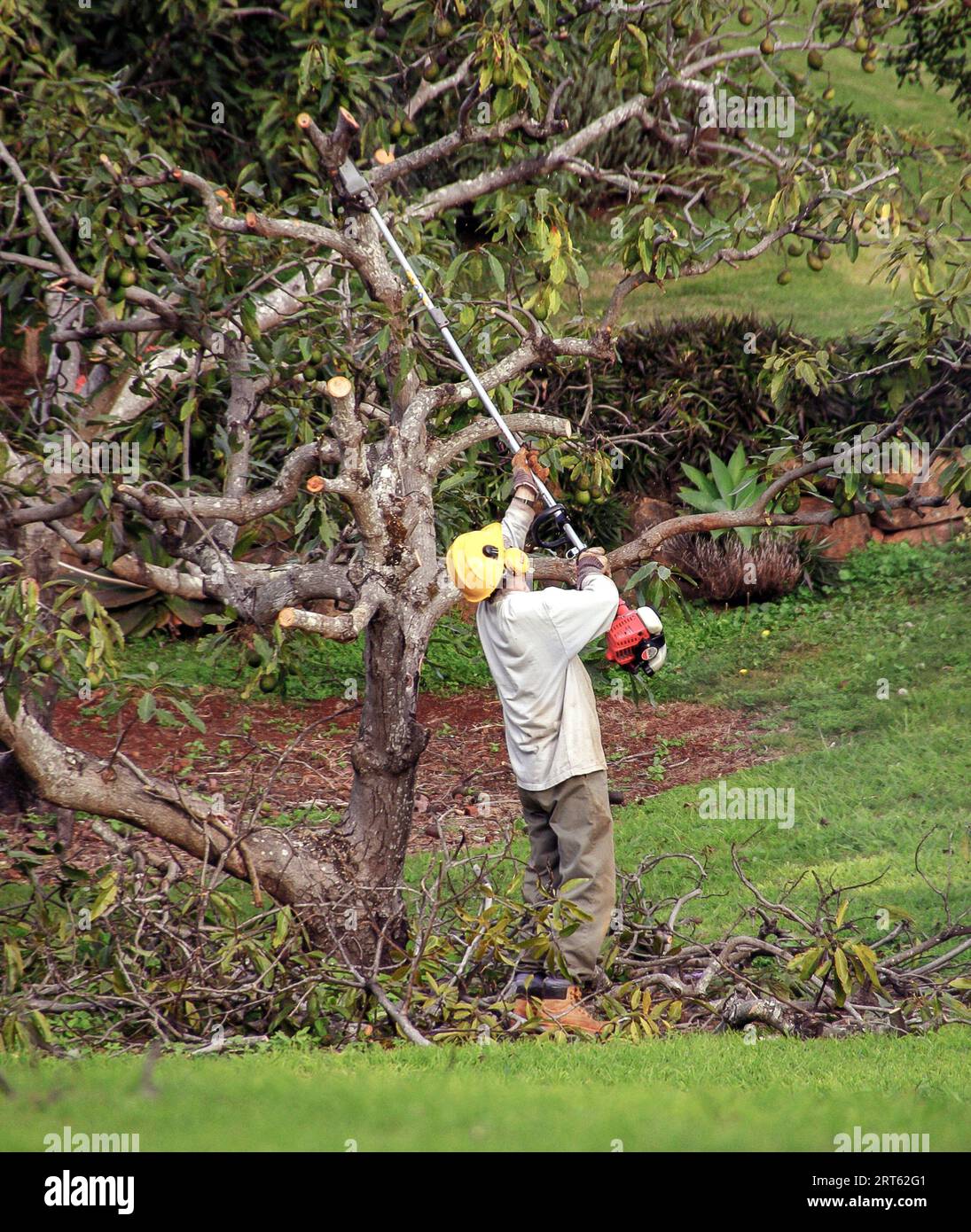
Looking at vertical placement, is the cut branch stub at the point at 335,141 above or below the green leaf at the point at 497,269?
above

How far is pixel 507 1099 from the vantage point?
14.4 feet

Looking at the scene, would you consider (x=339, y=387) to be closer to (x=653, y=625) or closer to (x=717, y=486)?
(x=653, y=625)

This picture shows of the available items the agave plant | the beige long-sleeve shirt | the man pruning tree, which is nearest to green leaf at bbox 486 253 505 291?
the man pruning tree

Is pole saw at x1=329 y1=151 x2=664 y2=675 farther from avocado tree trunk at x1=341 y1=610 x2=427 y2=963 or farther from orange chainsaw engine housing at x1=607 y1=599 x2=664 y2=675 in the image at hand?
avocado tree trunk at x1=341 y1=610 x2=427 y2=963

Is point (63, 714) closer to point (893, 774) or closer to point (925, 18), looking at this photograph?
point (893, 774)

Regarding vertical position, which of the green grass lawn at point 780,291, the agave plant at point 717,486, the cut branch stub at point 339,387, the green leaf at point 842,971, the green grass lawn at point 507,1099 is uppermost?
the green grass lawn at point 780,291

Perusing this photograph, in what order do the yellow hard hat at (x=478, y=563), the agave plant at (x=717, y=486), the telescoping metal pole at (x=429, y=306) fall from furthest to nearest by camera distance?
the agave plant at (x=717, y=486) < the telescoping metal pole at (x=429, y=306) < the yellow hard hat at (x=478, y=563)

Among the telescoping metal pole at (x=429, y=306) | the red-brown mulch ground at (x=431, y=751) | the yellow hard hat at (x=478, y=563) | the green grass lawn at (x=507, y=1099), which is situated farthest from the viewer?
the red-brown mulch ground at (x=431, y=751)

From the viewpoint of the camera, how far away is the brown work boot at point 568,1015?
5891mm

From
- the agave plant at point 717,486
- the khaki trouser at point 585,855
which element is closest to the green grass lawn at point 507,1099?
the khaki trouser at point 585,855

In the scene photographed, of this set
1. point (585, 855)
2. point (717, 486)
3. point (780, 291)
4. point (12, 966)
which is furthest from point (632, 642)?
point (780, 291)

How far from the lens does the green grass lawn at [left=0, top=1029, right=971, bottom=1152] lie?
3986mm

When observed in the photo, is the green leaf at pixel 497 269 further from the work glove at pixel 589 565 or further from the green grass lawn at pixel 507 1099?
the green grass lawn at pixel 507 1099

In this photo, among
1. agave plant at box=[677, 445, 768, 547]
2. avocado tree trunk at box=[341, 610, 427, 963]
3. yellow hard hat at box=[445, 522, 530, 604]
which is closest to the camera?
yellow hard hat at box=[445, 522, 530, 604]
